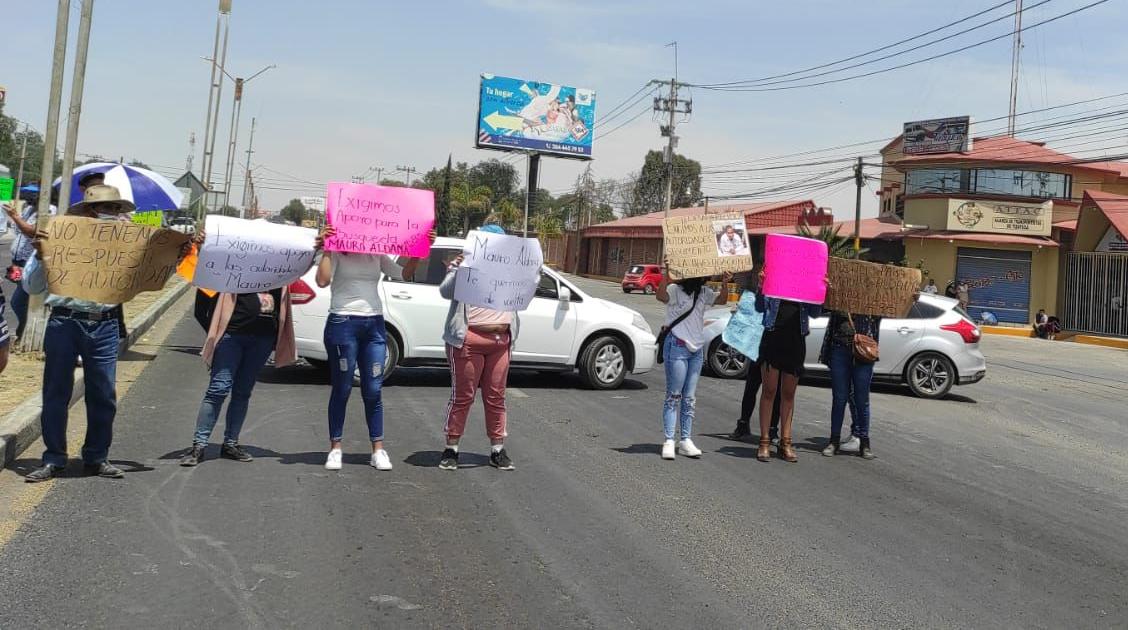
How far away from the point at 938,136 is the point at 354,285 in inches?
1639

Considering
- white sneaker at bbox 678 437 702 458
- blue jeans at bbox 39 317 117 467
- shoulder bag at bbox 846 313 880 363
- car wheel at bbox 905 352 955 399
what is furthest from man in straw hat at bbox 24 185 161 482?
car wheel at bbox 905 352 955 399

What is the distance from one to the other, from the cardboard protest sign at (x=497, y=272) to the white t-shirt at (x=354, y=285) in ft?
1.95

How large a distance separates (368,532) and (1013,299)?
1452 inches

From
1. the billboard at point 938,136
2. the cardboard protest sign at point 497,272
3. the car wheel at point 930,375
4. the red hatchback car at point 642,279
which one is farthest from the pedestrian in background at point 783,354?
the red hatchback car at point 642,279

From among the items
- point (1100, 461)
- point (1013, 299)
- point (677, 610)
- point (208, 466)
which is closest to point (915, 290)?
point (1100, 461)

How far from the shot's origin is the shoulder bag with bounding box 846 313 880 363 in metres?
8.49

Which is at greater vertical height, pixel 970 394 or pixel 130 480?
pixel 970 394

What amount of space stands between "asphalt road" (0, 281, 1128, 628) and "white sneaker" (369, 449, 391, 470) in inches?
3.5

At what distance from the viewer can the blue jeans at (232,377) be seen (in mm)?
6852

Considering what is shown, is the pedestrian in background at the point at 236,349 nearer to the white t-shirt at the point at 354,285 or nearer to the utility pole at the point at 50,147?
the white t-shirt at the point at 354,285

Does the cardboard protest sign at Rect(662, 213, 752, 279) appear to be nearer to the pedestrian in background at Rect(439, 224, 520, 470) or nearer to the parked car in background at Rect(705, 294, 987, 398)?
the pedestrian in background at Rect(439, 224, 520, 470)

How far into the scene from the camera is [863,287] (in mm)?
8508

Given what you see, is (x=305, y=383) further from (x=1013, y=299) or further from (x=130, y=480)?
(x=1013, y=299)

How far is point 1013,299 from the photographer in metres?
37.6
